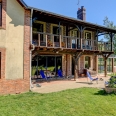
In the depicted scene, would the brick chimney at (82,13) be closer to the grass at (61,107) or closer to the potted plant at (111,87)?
the potted plant at (111,87)

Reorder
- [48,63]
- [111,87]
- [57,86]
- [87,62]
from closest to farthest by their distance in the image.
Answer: [111,87] → [57,86] → [48,63] → [87,62]

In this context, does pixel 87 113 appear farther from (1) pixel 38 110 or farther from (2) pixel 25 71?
(2) pixel 25 71

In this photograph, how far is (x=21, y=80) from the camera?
33.7 ft

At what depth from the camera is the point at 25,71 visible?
34.3ft

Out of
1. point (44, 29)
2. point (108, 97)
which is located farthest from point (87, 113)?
point (44, 29)

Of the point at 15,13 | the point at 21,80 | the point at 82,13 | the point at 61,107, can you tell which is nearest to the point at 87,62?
the point at 82,13

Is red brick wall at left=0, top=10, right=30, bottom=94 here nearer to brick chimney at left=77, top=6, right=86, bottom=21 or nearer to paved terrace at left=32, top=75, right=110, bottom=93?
paved terrace at left=32, top=75, right=110, bottom=93

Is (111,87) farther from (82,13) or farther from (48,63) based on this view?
(82,13)

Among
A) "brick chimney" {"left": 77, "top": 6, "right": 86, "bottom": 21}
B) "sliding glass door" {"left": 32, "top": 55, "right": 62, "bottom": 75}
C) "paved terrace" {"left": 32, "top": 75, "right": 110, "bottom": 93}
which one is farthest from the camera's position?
"brick chimney" {"left": 77, "top": 6, "right": 86, "bottom": 21}

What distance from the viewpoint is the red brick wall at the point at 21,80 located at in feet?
31.2

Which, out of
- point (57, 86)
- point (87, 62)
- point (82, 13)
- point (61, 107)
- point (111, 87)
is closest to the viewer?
point (61, 107)

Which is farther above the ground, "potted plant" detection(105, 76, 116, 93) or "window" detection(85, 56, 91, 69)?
"window" detection(85, 56, 91, 69)

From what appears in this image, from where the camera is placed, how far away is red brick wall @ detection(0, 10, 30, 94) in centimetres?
950

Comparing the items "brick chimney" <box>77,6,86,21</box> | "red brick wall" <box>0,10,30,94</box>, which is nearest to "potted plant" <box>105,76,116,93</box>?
"red brick wall" <box>0,10,30,94</box>
